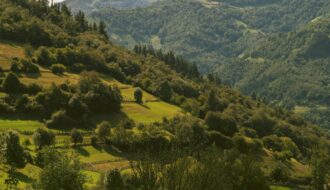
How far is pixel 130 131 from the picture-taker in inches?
4628

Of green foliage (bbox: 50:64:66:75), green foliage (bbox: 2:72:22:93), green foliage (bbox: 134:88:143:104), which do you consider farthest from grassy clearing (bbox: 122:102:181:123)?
green foliage (bbox: 2:72:22:93)

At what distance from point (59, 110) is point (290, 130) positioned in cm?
9910

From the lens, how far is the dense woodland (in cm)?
6321

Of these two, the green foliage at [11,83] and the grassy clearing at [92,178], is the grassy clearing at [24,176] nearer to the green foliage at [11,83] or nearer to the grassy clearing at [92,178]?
the grassy clearing at [92,178]

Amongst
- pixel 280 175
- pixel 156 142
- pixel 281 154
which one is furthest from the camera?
pixel 281 154

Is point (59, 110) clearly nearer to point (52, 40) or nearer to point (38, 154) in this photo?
point (38, 154)

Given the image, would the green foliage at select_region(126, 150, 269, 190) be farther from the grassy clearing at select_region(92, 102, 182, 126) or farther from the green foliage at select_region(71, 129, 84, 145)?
the grassy clearing at select_region(92, 102, 182, 126)

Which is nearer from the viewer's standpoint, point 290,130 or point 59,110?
point 59,110

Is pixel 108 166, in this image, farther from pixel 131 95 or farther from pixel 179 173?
pixel 131 95

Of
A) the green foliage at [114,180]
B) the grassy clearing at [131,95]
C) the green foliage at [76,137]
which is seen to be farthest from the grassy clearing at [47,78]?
the green foliage at [114,180]

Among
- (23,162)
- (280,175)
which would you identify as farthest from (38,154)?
(280,175)

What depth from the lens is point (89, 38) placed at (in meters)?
199

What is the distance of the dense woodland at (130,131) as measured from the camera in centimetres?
6321

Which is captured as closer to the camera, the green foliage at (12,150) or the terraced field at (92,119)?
the green foliage at (12,150)
